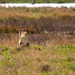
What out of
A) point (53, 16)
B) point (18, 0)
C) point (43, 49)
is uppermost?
point (43, 49)

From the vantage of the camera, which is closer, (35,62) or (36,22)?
(35,62)

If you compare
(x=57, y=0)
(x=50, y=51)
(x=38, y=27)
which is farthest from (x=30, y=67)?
(x=57, y=0)

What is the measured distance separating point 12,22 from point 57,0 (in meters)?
23.1

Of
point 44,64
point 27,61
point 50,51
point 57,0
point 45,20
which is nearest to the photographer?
point 44,64

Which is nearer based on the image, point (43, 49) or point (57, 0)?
point (43, 49)

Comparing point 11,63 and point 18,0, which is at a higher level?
point 11,63

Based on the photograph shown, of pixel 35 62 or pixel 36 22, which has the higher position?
pixel 35 62

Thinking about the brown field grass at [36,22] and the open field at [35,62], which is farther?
the brown field grass at [36,22]

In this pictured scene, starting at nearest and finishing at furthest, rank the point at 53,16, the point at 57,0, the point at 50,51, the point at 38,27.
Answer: the point at 50,51, the point at 38,27, the point at 53,16, the point at 57,0

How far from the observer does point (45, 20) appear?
20.1m

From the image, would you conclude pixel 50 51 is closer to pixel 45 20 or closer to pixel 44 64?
pixel 44 64

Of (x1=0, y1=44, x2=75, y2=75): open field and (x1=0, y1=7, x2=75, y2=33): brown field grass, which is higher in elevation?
(x1=0, y1=44, x2=75, y2=75): open field

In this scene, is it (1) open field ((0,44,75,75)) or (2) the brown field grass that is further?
(2) the brown field grass

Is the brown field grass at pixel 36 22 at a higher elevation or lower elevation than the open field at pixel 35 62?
lower
